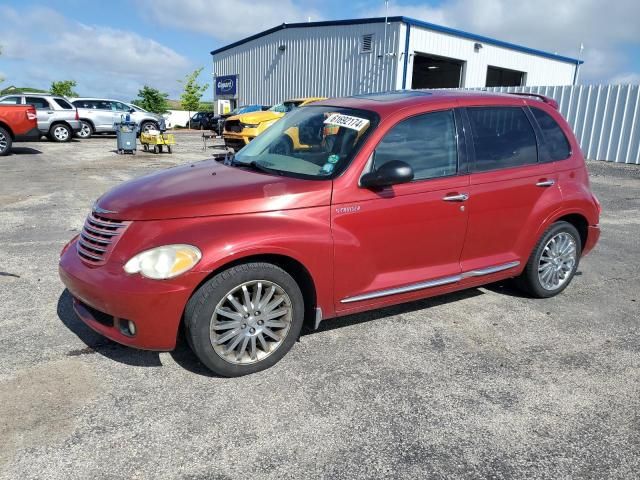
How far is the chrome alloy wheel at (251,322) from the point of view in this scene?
3143 millimetres

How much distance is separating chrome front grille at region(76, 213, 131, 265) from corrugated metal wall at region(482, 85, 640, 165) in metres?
16.8

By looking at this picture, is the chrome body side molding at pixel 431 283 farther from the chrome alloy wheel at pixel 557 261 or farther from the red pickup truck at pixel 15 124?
the red pickup truck at pixel 15 124

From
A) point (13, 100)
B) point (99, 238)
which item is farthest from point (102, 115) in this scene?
point (99, 238)

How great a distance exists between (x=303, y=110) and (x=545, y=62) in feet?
107

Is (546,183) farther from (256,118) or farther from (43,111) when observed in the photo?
(43,111)

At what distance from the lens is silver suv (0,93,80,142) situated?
1925 centimetres

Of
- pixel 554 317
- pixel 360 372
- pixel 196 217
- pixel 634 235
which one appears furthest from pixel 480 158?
pixel 634 235

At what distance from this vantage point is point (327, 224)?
11.0ft

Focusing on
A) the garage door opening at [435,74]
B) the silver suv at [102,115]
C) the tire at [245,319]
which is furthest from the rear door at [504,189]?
the garage door opening at [435,74]

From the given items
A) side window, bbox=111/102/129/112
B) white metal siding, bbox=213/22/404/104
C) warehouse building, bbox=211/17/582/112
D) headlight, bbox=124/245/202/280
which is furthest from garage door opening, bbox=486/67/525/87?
headlight, bbox=124/245/202/280

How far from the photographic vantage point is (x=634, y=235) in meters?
7.35

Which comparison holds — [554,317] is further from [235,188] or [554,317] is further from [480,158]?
[235,188]

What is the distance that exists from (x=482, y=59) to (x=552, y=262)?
25.8m

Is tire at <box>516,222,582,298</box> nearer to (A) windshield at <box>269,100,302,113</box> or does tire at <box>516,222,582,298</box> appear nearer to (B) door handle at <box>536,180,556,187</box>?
(B) door handle at <box>536,180,556,187</box>
